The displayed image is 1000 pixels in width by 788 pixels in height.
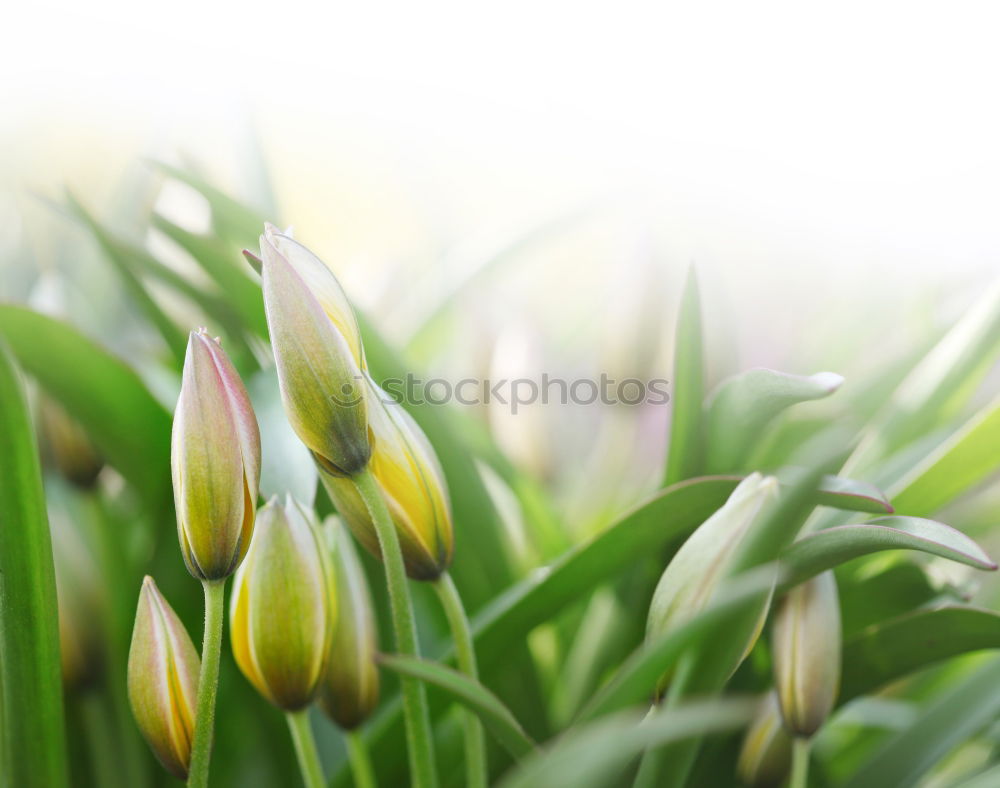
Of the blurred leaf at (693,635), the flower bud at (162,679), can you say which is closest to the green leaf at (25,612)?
the flower bud at (162,679)

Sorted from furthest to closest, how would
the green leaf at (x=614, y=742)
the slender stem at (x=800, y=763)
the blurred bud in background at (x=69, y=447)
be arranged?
the blurred bud in background at (x=69, y=447)
the slender stem at (x=800, y=763)
the green leaf at (x=614, y=742)

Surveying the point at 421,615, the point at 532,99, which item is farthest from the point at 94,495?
the point at 532,99

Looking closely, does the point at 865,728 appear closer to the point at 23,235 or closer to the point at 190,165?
the point at 190,165

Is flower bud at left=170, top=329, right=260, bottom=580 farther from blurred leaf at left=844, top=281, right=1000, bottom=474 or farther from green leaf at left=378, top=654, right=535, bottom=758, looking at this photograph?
blurred leaf at left=844, top=281, right=1000, bottom=474

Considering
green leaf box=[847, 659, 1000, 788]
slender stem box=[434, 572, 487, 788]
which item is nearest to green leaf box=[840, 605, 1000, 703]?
green leaf box=[847, 659, 1000, 788]

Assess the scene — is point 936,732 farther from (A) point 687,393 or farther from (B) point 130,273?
(B) point 130,273

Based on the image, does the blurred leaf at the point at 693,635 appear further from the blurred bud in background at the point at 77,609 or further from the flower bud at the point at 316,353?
the blurred bud in background at the point at 77,609
